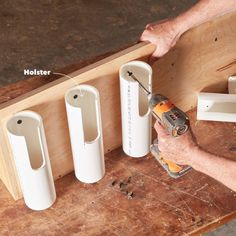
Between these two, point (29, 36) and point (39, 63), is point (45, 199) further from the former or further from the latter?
point (29, 36)

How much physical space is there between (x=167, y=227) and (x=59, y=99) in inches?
20.0

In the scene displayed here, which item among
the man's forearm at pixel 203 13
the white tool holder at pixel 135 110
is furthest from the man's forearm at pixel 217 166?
Answer: the man's forearm at pixel 203 13

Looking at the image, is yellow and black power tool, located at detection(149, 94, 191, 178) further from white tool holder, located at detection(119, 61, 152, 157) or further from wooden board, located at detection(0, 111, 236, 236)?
wooden board, located at detection(0, 111, 236, 236)

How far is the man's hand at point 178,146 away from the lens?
1.54 metres

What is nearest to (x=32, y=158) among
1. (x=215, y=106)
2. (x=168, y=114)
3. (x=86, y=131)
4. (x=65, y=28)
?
(x=86, y=131)

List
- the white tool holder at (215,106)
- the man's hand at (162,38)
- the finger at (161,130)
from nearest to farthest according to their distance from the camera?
the finger at (161,130) → the man's hand at (162,38) → the white tool holder at (215,106)

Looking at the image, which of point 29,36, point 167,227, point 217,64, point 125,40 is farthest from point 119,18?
point 167,227

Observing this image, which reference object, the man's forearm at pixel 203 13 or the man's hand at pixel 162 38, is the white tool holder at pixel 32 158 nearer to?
the man's hand at pixel 162 38

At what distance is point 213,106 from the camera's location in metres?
1.86

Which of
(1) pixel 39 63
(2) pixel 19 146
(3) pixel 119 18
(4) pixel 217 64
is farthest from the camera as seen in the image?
(3) pixel 119 18

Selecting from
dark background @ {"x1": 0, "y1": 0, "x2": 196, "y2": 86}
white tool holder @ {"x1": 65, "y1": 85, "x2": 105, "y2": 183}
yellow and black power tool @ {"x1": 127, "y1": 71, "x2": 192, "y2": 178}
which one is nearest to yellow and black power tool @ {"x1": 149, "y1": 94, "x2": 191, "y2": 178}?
yellow and black power tool @ {"x1": 127, "y1": 71, "x2": 192, "y2": 178}

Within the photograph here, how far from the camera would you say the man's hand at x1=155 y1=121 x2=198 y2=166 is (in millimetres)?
1539

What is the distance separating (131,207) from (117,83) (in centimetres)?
40

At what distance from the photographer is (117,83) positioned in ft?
5.47
